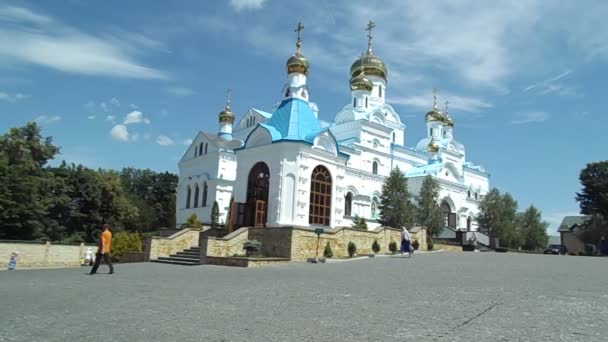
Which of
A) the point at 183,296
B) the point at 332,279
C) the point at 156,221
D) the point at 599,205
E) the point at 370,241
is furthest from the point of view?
the point at 156,221

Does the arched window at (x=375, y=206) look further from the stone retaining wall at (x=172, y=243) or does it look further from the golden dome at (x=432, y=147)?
the stone retaining wall at (x=172, y=243)

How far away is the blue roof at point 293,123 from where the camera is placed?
82.4 feet

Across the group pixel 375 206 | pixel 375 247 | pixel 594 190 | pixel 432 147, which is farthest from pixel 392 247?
pixel 594 190

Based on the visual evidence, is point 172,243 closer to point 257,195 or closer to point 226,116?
point 257,195

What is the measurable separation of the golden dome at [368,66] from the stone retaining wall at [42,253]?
2582 centimetres

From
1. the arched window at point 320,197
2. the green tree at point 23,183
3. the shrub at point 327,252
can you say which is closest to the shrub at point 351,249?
the shrub at point 327,252

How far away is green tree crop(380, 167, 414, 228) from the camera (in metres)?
32.9

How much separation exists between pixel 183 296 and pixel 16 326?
308 centimetres

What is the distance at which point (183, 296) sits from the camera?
29.4 feet

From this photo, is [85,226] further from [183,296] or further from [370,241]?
[183,296]

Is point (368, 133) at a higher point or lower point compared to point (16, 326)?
higher

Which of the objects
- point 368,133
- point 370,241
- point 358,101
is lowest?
point 370,241

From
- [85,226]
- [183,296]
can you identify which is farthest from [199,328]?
[85,226]

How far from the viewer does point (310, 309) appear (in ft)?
24.6
